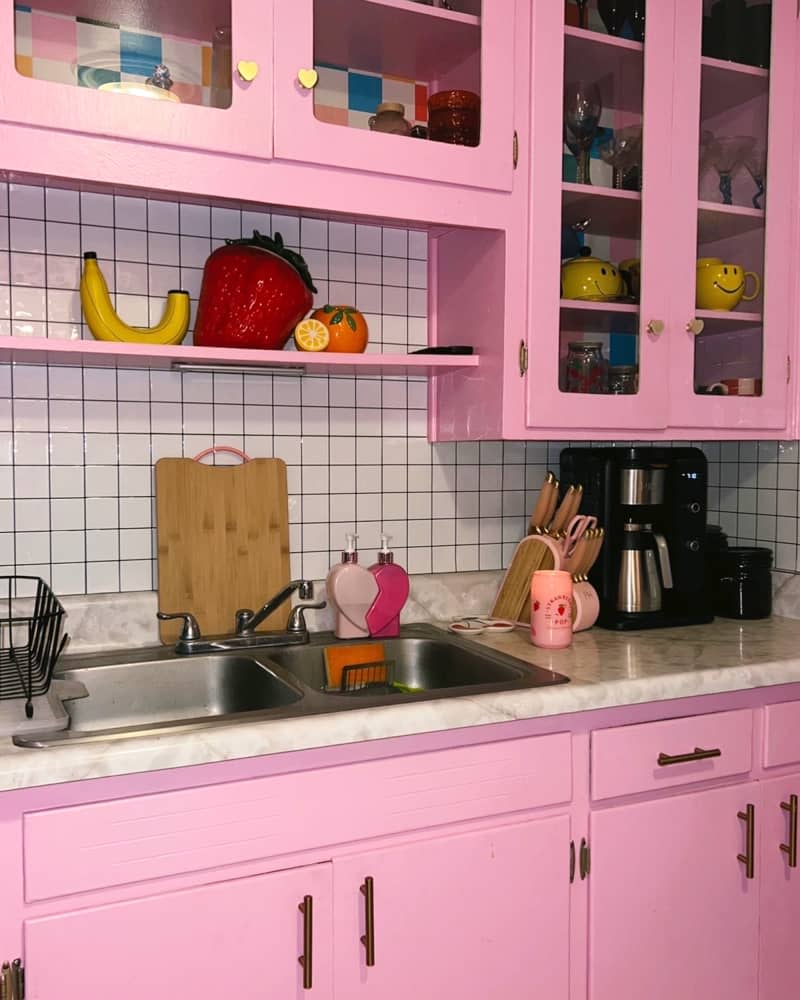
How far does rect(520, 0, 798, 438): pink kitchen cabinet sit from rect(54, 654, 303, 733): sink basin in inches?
29.1

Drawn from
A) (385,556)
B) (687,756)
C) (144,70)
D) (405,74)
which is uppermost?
(405,74)

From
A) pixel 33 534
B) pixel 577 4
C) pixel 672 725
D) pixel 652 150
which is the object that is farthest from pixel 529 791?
pixel 577 4

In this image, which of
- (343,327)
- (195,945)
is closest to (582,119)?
(343,327)

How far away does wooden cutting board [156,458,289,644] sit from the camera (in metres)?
1.83

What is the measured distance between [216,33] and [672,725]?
4.74ft

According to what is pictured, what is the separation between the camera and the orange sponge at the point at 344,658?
186 centimetres

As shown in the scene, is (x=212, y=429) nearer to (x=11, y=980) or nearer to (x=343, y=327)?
(x=343, y=327)

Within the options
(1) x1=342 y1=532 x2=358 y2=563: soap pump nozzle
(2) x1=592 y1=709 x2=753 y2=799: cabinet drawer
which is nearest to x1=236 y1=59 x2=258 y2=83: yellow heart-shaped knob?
(1) x1=342 y1=532 x2=358 y2=563: soap pump nozzle

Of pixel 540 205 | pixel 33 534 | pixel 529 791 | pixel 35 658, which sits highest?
pixel 540 205

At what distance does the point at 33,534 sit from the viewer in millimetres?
1762

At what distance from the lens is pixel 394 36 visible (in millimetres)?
1789

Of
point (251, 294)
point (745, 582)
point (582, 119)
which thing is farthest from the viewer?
point (745, 582)

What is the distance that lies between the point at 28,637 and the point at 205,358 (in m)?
0.61

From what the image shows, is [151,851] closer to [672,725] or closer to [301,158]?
[672,725]
